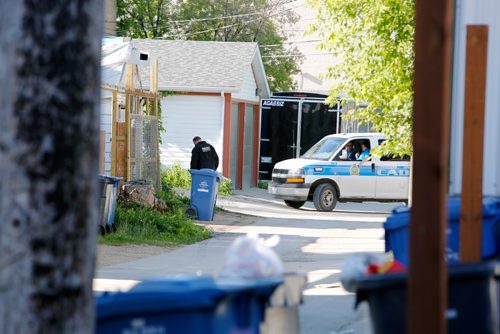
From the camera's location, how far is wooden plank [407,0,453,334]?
4.63 meters

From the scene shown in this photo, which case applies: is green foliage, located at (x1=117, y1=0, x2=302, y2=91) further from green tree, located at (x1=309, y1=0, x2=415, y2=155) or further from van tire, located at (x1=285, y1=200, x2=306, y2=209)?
green tree, located at (x1=309, y1=0, x2=415, y2=155)

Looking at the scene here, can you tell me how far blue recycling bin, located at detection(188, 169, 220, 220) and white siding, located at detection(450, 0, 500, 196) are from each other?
12833mm

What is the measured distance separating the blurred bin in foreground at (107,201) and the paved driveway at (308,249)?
1.35 metres

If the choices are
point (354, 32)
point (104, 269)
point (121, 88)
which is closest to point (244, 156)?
point (121, 88)

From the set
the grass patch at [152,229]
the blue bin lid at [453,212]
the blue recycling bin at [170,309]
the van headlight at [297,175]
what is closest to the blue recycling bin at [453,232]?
the blue bin lid at [453,212]

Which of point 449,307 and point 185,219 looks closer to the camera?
point 449,307

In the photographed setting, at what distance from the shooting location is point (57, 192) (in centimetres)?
456

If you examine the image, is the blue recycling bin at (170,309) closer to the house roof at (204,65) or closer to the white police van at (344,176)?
the white police van at (344,176)

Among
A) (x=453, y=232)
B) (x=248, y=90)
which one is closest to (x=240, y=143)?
(x=248, y=90)

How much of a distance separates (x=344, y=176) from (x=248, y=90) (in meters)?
7.66

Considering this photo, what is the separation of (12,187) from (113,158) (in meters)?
15.9

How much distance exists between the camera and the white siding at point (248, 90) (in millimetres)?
31750

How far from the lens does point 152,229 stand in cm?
1834

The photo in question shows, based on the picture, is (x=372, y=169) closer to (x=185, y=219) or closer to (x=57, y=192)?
(x=185, y=219)
